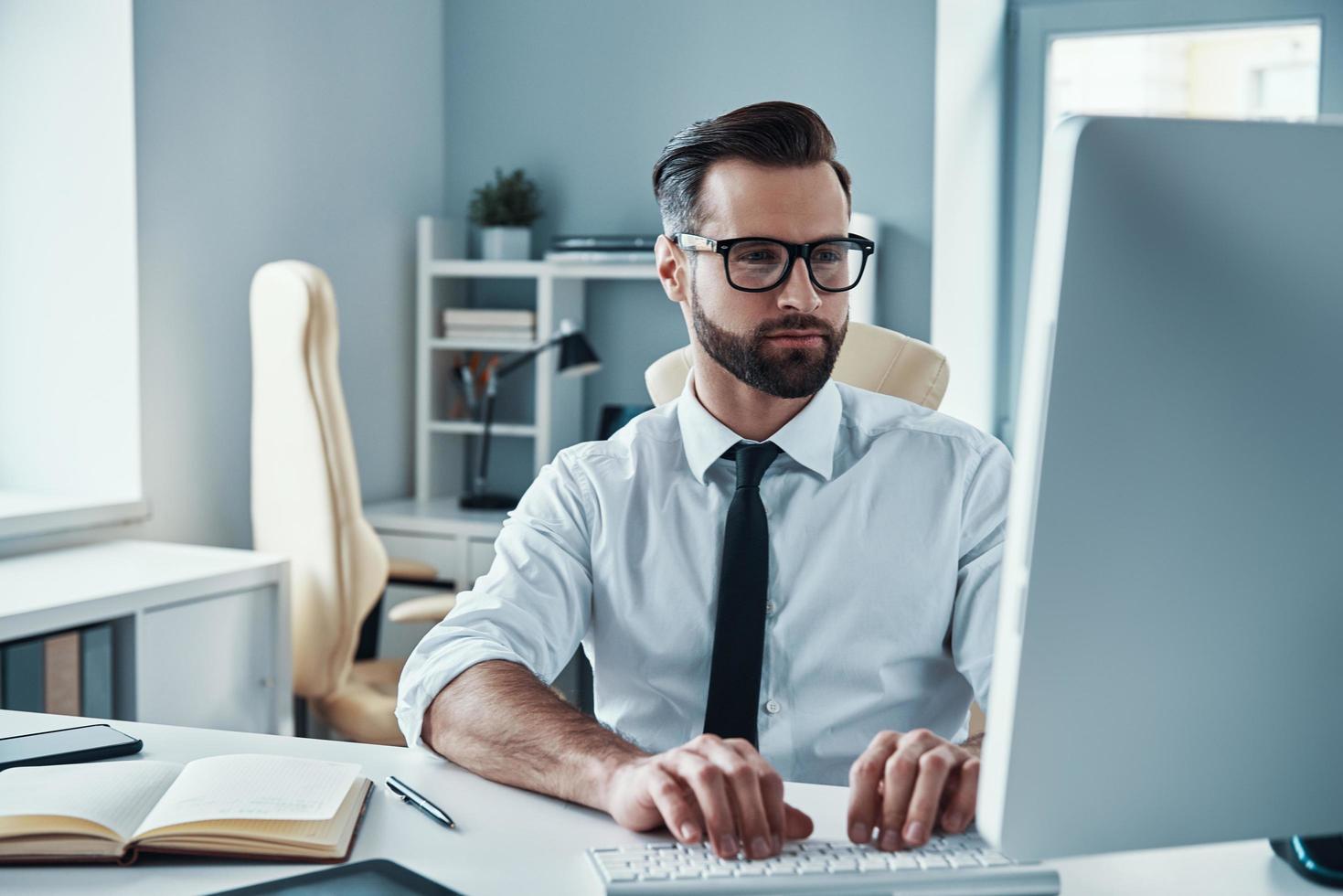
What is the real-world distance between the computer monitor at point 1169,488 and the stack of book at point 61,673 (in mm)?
1932

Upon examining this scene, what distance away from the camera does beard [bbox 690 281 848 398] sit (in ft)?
4.68

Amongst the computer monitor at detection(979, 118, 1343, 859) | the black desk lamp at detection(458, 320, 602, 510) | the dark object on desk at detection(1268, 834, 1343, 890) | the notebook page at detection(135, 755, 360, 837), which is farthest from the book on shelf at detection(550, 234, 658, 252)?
the computer monitor at detection(979, 118, 1343, 859)

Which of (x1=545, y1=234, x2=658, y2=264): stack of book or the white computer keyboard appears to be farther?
(x1=545, y1=234, x2=658, y2=264): stack of book

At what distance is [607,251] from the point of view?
3391 mm

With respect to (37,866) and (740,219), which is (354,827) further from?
(740,219)

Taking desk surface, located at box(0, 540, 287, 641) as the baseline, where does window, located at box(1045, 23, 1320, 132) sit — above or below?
above

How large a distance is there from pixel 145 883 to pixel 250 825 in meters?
0.08

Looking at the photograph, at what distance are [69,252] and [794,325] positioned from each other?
2084 mm

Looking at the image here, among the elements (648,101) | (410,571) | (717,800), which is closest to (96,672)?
(410,571)

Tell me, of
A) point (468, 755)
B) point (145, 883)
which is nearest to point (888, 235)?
point (468, 755)

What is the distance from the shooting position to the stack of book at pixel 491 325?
11.6 ft

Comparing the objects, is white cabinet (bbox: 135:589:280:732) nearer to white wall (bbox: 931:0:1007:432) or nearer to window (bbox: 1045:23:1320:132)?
white wall (bbox: 931:0:1007:432)

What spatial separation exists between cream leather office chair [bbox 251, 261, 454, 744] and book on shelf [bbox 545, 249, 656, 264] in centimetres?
91

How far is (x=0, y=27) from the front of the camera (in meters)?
2.89
